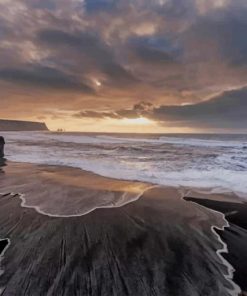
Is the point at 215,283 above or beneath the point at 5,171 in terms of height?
above

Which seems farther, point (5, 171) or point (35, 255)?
point (5, 171)

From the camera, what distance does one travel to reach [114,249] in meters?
4.06

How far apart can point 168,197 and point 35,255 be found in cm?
448

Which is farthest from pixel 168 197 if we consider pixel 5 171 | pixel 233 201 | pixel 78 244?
pixel 5 171

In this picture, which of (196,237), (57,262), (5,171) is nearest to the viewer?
(57,262)

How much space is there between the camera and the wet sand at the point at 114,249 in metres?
3.13

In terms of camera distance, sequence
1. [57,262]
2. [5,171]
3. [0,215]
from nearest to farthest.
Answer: [57,262] < [0,215] < [5,171]

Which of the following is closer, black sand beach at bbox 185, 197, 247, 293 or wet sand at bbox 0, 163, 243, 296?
wet sand at bbox 0, 163, 243, 296

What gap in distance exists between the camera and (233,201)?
279 inches

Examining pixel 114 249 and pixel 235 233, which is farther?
pixel 235 233

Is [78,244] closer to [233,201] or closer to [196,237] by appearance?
[196,237]

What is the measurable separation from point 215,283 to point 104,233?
214 cm

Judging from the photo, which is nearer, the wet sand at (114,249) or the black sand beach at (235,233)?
the wet sand at (114,249)

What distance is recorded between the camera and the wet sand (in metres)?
3.13
